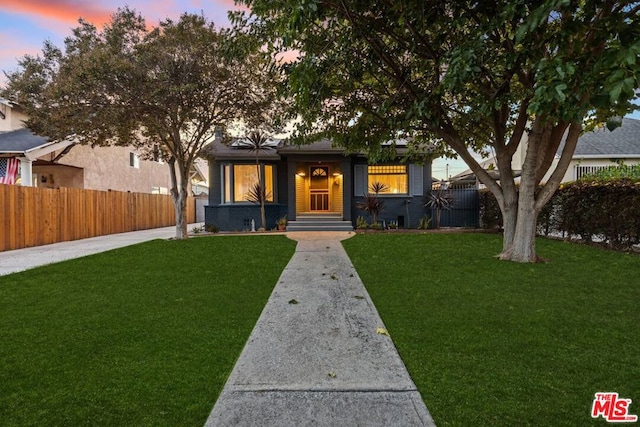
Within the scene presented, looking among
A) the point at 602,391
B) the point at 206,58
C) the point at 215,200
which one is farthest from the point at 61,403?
the point at 215,200

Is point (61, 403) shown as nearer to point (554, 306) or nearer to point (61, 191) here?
point (554, 306)

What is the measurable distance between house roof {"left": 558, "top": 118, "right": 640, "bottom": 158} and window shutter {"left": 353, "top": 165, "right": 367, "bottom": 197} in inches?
372

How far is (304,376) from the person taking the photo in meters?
2.42

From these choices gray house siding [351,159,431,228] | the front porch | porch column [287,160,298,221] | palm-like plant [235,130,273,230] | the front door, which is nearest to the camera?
palm-like plant [235,130,273,230]

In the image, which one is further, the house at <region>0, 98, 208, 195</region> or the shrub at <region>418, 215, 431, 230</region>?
the shrub at <region>418, 215, 431, 230</region>

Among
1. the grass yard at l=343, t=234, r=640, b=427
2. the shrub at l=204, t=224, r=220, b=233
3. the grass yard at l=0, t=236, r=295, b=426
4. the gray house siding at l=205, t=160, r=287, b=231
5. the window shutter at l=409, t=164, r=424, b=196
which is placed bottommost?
the grass yard at l=0, t=236, r=295, b=426

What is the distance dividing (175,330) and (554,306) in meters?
4.23

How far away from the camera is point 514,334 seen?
122 inches

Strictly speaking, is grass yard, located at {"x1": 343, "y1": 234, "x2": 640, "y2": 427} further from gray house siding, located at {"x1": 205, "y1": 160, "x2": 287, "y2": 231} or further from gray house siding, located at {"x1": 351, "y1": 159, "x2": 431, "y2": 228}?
gray house siding, located at {"x1": 205, "y1": 160, "x2": 287, "y2": 231}

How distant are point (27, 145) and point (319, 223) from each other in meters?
11.2

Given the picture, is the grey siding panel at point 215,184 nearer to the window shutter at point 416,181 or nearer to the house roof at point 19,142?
the house roof at point 19,142

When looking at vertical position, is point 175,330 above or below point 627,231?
below

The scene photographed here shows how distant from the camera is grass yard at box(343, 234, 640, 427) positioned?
2068 millimetres

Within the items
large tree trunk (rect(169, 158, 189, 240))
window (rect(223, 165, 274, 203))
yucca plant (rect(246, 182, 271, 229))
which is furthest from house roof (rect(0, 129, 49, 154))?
yucca plant (rect(246, 182, 271, 229))
